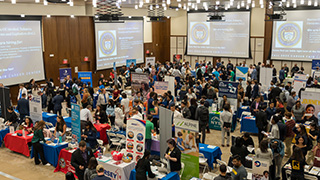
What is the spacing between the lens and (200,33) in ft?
75.2

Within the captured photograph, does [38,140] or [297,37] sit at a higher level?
[297,37]

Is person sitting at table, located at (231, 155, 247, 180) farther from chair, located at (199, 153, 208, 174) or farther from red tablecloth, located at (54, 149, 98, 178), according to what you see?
red tablecloth, located at (54, 149, 98, 178)

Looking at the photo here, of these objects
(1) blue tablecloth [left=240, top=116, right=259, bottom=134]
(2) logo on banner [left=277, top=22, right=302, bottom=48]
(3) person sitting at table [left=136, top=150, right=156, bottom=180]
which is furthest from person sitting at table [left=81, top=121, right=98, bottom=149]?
(2) logo on banner [left=277, top=22, right=302, bottom=48]

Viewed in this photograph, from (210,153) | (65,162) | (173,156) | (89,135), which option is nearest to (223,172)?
(173,156)

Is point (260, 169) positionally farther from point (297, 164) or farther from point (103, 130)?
point (103, 130)

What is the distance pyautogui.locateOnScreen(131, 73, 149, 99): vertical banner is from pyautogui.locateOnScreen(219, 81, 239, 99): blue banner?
2765 millimetres

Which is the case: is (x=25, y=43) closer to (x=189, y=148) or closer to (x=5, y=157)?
(x=5, y=157)

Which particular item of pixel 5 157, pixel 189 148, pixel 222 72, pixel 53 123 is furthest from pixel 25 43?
pixel 189 148

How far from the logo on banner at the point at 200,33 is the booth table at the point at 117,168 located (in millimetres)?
16997

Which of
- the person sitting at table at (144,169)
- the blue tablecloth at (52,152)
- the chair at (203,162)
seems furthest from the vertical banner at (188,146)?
the blue tablecloth at (52,152)

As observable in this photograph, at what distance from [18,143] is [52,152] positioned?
5.00ft

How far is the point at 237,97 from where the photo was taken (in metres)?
11.1

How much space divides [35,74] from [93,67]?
376 cm

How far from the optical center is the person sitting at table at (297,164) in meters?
6.06
